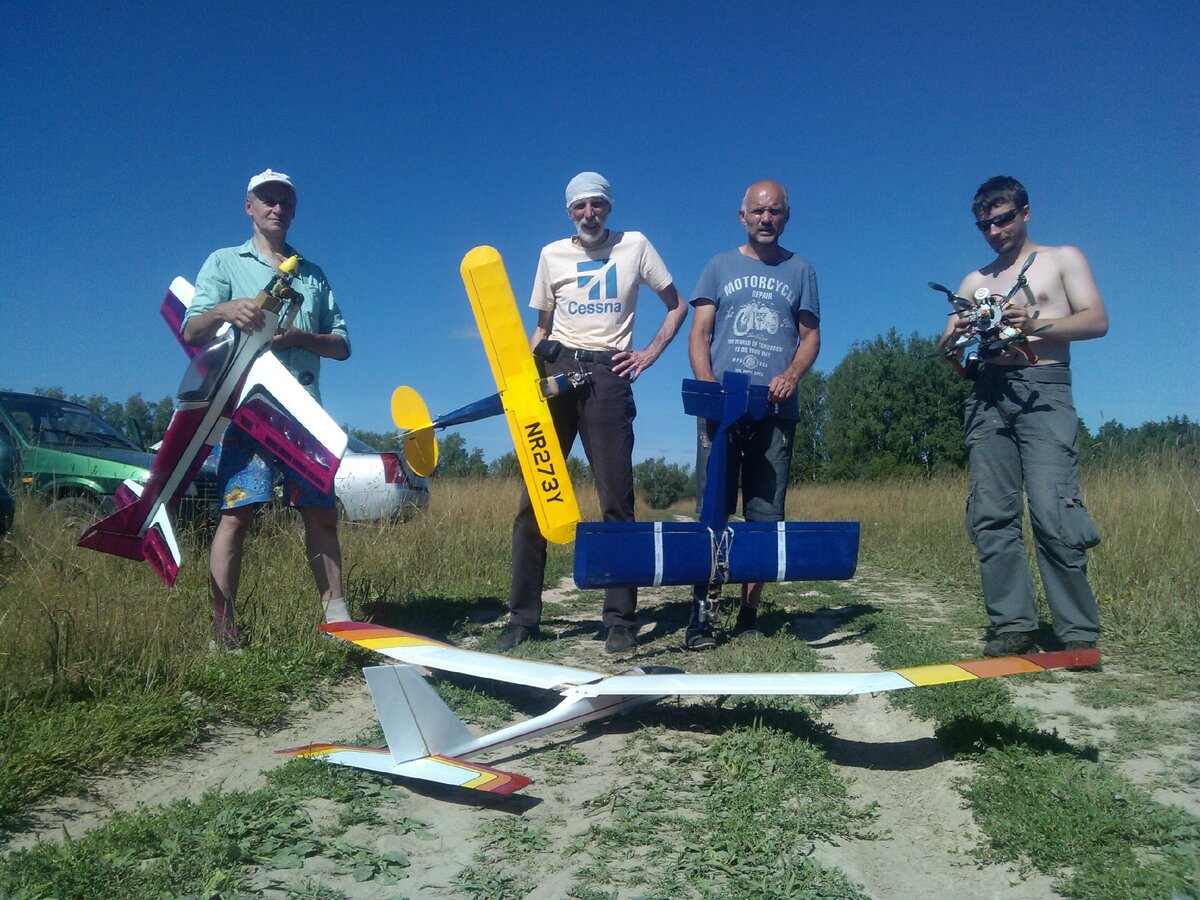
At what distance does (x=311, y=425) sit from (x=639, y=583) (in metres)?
1.69

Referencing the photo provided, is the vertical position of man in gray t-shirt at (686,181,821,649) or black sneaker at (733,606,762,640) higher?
man in gray t-shirt at (686,181,821,649)

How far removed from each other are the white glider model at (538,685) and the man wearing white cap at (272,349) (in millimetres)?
1159

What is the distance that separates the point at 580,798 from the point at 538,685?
23.4 inches

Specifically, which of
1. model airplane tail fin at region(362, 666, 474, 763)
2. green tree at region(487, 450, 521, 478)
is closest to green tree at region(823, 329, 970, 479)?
green tree at region(487, 450, 521, 478)

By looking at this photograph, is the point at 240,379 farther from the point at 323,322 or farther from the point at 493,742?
the point at 493,742

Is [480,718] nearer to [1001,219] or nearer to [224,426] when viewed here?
[224,426]

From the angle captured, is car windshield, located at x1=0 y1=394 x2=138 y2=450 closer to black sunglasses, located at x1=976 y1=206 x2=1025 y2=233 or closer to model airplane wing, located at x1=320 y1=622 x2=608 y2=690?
model airplane wing, located at x1=320 y1=622 x2=608 y2=690

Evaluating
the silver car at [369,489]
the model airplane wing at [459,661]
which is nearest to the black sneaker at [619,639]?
A: the model airplane wing at [459,661]

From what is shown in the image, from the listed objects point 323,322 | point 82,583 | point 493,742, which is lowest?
point 493,742

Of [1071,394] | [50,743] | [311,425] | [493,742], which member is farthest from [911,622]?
[50,743]

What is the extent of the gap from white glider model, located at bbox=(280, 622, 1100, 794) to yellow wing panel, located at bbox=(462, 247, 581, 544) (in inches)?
39.6

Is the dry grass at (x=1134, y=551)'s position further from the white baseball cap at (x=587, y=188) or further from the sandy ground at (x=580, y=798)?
the white baseball cap at (x=587, y=188)

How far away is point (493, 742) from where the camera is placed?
2.54 meters

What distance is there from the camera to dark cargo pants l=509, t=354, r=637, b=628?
400 centimetres
